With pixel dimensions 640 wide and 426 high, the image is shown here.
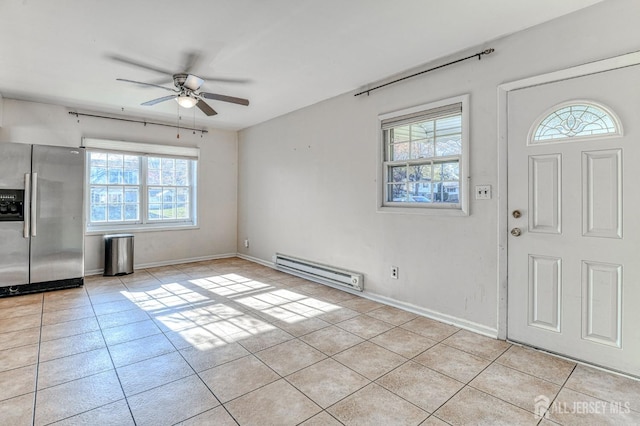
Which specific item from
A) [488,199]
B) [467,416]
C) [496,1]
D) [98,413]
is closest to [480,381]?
[467,416]

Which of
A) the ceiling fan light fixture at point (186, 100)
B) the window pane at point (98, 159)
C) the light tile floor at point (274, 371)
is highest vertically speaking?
the ceiling fan light fixture at point (186, 100)

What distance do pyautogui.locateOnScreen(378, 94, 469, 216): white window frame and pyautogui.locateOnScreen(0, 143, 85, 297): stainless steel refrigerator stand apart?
3.99m

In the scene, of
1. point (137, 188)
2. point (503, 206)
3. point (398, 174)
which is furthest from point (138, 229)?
point (503, 206)

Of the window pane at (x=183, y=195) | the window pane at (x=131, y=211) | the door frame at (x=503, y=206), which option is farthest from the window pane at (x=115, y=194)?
the door frame at (x=503, y=206)

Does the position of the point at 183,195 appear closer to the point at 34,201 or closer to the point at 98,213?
the point at 98,213

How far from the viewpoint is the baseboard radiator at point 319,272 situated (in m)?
4.02

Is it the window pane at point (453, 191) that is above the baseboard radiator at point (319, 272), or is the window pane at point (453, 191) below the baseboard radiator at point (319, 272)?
above

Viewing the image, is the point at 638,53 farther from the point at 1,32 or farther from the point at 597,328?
the point at 1,32

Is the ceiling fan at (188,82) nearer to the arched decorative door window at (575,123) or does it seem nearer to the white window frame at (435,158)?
the white window frame at (435,158)

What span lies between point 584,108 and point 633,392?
1909 millimetres

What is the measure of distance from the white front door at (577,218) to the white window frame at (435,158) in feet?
1.20

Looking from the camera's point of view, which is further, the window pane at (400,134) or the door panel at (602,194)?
the window pane at (400,134)

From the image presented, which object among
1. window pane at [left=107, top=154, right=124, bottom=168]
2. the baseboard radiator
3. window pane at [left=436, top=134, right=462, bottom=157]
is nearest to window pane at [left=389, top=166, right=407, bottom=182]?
window pane at [left=436, top=134, right=462, bottom=157]

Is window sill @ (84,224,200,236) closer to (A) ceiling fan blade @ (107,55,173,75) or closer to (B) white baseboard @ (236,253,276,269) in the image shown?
(B) white baseboard @ (236,253,276,269)
